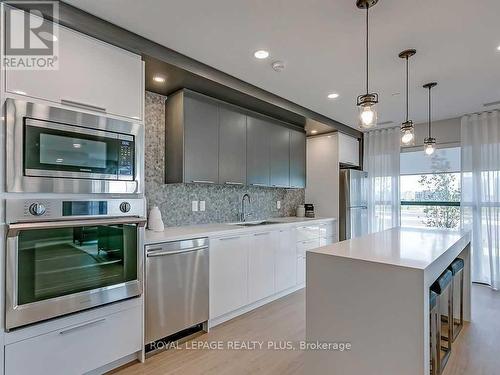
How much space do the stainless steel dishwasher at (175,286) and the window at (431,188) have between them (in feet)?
13.2

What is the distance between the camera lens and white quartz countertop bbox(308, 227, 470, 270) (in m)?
1.64

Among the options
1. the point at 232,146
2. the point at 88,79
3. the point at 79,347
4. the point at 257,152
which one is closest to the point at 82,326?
the point at 79,347

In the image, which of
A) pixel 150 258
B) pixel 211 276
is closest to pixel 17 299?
pixel 150 258

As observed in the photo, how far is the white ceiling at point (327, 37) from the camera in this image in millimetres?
1866

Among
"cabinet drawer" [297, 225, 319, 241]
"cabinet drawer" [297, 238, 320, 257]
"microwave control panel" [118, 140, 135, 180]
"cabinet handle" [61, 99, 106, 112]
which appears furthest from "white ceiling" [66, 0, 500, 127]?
"cabinet drawer" [297, 238, 320, 257]

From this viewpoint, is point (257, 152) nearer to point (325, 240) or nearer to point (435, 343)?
point (325, 240)

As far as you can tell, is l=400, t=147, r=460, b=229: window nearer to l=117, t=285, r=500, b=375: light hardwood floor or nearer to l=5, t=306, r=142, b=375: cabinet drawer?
l=117, t=285, r=500, b=375: light hardwood floor

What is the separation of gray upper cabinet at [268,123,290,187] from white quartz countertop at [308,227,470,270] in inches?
71.4

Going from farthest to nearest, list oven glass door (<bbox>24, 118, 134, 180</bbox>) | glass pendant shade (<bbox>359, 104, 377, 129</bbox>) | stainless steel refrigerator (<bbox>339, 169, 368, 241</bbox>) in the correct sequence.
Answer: stainless steel refrigerator (<bbox>339, 169, 368, 241</bbox>) → glass pendant shade (<bbox>359, 104, 377, 129</bbox>) → oven glass door (<bbox>24, 118, 134, 180</bbox>)

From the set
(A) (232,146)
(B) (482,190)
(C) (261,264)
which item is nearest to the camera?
(C) (261,264)

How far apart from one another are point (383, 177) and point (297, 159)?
1842 millimetres

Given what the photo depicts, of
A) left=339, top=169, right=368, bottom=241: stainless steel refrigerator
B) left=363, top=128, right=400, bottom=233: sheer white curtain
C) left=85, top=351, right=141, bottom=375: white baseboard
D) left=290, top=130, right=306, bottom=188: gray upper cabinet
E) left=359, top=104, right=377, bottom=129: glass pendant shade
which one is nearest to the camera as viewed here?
left=359, top=104, right=377, bottom=129: glass pendant shade

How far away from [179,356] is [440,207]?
4.72 metres

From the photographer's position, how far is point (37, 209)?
5.64 ft
